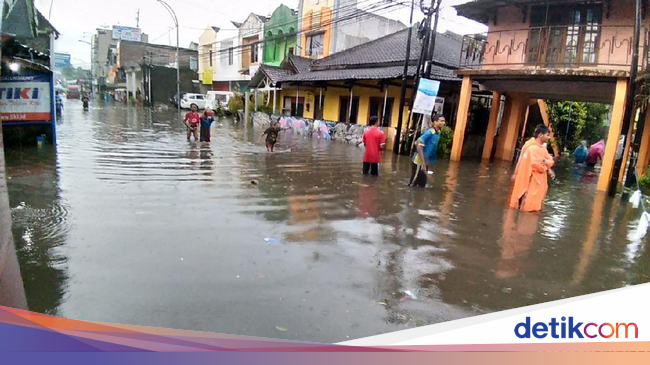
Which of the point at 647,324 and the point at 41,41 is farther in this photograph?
the point at 41,41

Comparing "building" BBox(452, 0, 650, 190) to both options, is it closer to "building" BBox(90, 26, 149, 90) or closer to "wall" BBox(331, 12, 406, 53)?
"wall" BBox(331, 12, 406, 53)

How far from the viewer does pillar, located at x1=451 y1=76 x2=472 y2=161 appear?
14.8m

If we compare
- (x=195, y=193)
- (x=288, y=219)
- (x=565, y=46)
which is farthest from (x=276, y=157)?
(x=565, y=46)

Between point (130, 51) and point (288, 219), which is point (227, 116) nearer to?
point (288, 219)

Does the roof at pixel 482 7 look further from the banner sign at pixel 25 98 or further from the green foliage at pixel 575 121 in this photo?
the banner sign at pixel 25 98

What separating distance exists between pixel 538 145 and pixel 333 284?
4.95 metres

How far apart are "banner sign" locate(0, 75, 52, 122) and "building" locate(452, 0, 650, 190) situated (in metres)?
12.5

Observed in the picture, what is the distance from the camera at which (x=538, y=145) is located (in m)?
7.19

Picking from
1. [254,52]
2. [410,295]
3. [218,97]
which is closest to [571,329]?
[410,295]

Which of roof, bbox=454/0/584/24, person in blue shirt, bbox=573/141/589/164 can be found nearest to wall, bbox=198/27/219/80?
roof, bbox=454/0/584/24

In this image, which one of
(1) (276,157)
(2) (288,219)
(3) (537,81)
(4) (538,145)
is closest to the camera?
(2) (288,219)

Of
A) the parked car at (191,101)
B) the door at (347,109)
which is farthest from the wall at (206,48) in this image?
the door at (347,109)

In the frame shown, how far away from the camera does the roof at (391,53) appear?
2041cm

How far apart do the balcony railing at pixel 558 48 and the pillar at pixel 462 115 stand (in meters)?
0.81
